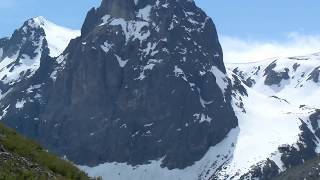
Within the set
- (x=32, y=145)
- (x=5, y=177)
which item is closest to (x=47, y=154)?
(x=32, y=145)

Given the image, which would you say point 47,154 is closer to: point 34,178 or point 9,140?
point 9,140

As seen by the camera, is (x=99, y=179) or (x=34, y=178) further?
(x=99, y=179)

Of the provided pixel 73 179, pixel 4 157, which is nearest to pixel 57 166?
pixel 73 179

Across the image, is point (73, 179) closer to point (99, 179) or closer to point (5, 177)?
point (99, 179)

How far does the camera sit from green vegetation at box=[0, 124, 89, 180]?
22.4 m

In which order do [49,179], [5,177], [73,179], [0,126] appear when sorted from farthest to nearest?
[0,126]
[73,179]
[49,179]
[5,177]

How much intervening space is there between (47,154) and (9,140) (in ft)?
4.74

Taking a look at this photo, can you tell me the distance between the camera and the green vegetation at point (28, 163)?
22.4 meters

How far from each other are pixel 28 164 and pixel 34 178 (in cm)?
145

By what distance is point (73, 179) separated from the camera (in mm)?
25125

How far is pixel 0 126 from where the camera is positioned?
91.8ft

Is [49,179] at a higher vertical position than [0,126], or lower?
lower

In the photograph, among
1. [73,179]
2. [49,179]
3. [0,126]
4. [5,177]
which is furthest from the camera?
[0,126]

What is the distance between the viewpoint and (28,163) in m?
23.8
